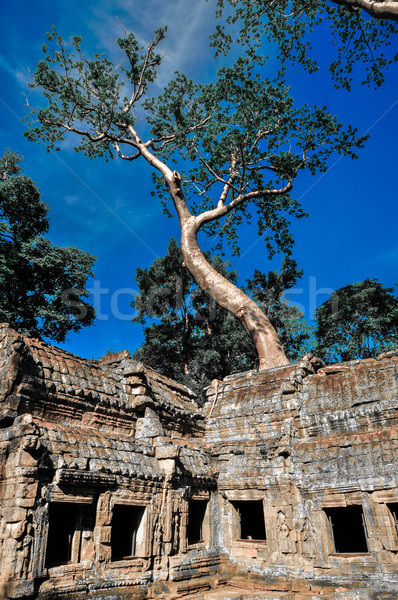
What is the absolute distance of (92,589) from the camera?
633 centimetres

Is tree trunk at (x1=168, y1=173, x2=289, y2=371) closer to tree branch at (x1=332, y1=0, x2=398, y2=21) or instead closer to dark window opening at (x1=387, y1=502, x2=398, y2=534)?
dark window opening at (x1=387, y1=502, x2=398, y2=534)

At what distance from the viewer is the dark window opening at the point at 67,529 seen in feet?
21.2

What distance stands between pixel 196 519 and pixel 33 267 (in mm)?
14498

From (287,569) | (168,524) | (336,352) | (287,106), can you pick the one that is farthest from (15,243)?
(336,352)

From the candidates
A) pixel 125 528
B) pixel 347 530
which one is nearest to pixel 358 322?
pixel 347 530

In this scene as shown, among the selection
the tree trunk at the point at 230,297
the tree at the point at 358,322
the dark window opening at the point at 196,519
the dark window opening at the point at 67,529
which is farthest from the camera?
the tree at the point at 358,322

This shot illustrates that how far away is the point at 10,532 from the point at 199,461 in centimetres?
482

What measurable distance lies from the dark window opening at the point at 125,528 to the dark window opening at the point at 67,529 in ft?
3.26

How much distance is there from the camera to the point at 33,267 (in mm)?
19562

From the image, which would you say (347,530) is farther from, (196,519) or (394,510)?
(196,519)

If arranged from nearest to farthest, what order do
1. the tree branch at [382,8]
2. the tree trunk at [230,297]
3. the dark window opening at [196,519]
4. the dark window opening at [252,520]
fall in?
the tree branch at [382,8], the dark window opening at [196,519], the dark window opening at [252,520], the tree trunk at [230,297]

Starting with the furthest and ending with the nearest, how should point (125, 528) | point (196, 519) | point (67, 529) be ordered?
point (196, 519), point (125, 528), point (67, 529)

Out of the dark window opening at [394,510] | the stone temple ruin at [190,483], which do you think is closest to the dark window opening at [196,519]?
the stone temple ruin at [190,483]

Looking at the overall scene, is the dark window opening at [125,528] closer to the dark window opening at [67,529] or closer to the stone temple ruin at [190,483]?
the stone temple ruin at [190,483]
